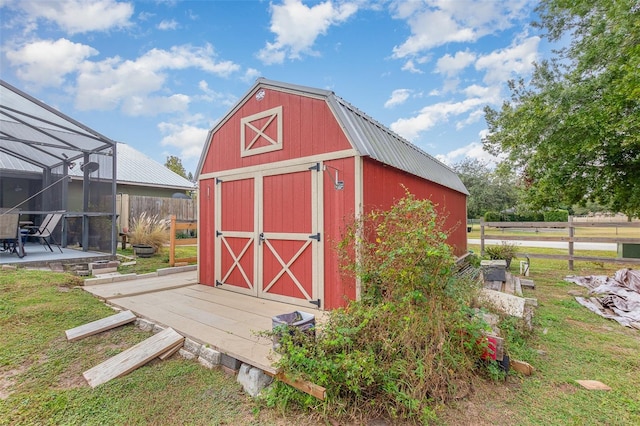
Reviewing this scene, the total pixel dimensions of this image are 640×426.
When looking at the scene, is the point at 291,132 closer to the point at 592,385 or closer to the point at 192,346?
the point at 192,346

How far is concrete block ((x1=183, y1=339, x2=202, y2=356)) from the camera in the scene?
2830 millimetres

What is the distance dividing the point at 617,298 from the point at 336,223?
469cm

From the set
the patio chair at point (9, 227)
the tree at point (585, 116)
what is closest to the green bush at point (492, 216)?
the tree at point (585, 116)

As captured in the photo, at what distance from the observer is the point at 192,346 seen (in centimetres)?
289

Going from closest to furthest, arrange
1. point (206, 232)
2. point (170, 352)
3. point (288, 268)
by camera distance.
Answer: point (170, 352)
point (288, 268)
point (206, 232)

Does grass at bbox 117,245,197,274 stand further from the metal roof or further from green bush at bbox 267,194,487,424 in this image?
green bush at bbox 267,194,487,424

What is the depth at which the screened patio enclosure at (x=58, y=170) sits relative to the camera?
6812mm

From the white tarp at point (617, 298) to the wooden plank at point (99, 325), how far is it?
643 cm

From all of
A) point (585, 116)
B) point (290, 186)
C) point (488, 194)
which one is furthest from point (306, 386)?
point (488, 194)

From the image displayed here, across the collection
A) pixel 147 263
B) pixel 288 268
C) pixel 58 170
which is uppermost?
pixel 58 170

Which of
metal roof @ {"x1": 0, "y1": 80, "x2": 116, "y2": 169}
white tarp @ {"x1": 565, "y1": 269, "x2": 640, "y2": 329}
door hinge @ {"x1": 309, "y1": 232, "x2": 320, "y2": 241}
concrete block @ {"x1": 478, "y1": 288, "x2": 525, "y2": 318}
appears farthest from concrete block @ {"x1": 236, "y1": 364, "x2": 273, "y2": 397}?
metal roof @ {"x1": 0, "y1": 80, "x2": 116, "y2": 169}

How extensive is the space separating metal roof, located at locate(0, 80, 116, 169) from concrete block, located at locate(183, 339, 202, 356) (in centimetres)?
684

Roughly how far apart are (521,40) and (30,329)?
39.2 feet

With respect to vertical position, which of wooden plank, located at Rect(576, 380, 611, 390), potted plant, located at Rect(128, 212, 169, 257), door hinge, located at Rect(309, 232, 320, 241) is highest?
door hinge, located at Rect(309, 232, 320, 241)
